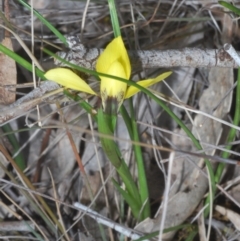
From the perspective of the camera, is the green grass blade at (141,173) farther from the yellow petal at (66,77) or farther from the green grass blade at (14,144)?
the green grass blade at (14,144)

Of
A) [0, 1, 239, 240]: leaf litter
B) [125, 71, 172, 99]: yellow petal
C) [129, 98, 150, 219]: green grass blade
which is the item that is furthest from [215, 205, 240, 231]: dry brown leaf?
[125, 71, 172, 99]: yellow petal

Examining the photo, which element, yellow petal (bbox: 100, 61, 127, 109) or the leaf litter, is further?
the leaf litter

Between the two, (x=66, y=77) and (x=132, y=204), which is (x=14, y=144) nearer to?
(x=132, y=204)

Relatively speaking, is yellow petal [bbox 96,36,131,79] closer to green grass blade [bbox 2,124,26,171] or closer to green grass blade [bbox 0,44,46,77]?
green grass blade [bbox 0,44,46,77]

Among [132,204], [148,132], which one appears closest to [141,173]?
[132,204]

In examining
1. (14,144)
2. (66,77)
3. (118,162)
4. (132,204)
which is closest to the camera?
(66,77)

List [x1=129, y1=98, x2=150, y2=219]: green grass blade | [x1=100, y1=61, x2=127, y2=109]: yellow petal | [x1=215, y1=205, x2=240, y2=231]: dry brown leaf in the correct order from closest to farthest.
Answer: [x1=100, y1=61, x2=127, y2=109]: yellow petal < [x1=129, y1=98, x2=150, y2=219]: green grass blade < [x1=215, y1=205, x2=240, y2=231]: dry brown leaf

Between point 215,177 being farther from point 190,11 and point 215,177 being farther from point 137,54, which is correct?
point 190,11

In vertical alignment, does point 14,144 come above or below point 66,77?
below

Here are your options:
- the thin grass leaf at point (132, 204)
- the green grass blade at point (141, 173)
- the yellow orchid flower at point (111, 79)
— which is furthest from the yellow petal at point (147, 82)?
the thin grass leaf at point (132, 204)
